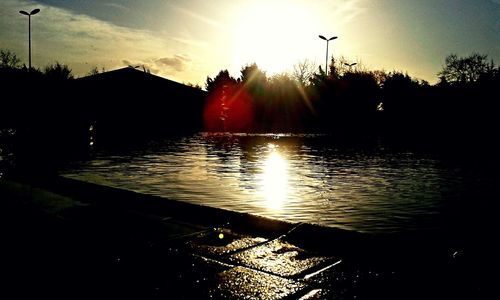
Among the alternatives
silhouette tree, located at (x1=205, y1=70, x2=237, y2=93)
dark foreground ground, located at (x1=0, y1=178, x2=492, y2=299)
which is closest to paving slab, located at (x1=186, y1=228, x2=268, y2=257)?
dark foreground ground, located at (x1=0, y1=178, x2=492, y2=299)

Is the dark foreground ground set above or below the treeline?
below

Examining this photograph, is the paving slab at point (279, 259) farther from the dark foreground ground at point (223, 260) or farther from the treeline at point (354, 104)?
the treeline at point (354, 104)

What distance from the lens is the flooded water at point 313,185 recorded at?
19.6 ft

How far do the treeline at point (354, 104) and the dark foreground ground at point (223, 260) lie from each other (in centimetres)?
2813

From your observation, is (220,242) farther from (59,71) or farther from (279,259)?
(59,71)

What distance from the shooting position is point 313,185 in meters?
8.59

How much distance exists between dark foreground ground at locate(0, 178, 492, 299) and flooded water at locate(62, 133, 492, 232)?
4.60 ft

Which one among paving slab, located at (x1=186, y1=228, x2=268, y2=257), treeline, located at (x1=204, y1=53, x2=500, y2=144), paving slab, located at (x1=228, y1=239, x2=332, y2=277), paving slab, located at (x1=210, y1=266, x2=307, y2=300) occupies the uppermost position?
treeline, located at (x1=204, y1=53, x2=500, y2=144)

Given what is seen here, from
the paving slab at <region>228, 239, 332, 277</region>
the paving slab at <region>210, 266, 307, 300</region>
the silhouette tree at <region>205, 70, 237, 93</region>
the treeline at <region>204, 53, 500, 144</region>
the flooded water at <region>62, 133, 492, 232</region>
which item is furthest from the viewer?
the silhouette tree at <region>205, 70, 237, 93</region>

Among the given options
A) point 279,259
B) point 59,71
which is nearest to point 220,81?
point 59,71

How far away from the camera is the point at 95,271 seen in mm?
3359

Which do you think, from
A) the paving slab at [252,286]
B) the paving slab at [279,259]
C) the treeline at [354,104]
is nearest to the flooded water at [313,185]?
the paving slab at [279,259]

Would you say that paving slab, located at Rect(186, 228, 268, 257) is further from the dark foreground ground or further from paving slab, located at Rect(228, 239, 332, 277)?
paving slab, located at Rect(228, 239, 332, 277)

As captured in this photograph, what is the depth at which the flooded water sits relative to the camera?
5.98 meters
